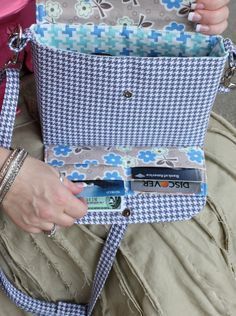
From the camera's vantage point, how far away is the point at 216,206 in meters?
0.85

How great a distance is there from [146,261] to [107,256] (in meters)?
0.06

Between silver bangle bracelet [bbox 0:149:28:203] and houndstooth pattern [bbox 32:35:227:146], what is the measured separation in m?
0.09

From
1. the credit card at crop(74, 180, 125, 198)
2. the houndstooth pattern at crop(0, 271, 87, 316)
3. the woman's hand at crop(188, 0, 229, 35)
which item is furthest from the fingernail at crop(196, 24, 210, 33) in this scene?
the houndstooth pattern at crop(0, 271, 87, 316)

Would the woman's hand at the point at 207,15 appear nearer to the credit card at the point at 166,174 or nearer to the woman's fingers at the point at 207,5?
the woman's fingers at the point at 207,5

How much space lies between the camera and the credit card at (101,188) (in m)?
0.78

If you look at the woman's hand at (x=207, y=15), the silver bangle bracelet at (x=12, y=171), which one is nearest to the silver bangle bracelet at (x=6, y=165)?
the silver bangle bracelet at (x=12, y=171)

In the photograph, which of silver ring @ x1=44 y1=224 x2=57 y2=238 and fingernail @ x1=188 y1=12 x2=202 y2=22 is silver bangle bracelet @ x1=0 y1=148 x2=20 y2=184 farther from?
fingernail @ x1=188 y1=12 x2=202 y2=22

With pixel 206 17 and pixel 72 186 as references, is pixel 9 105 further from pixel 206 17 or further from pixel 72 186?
pixel 206 17

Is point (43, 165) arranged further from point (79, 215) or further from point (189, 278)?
point (189, 278)

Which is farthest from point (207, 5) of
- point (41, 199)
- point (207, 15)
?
point (41, 199)

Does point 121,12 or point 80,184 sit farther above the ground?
point 121,12

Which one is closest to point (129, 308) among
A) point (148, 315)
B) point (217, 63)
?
point (148, 315)

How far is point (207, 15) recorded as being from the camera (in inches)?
30.7

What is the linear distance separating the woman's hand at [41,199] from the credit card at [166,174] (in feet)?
0.32
